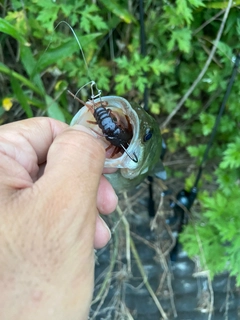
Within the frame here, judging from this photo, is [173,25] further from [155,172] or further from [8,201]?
[8,201]

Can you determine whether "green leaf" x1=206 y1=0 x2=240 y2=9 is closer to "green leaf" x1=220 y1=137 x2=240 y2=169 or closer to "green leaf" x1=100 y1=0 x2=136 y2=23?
"green leaf" x1=100 y1=0 x2=136 y2=23

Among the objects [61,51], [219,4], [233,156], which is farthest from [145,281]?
[219,4]

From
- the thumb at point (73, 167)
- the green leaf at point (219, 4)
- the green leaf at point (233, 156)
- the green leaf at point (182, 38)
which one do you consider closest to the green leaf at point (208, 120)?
the green leaf at point (233, 156)

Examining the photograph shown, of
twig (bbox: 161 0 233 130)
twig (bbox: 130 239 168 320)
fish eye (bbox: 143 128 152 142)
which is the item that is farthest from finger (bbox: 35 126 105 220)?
twig (bbox: 130 239 168 320)

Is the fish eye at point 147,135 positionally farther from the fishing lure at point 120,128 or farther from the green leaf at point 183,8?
the green leaf at point 183,8

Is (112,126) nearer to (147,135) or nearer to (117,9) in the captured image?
(147,135)
